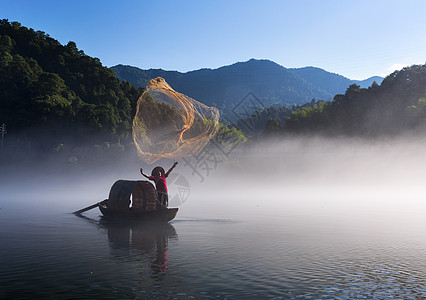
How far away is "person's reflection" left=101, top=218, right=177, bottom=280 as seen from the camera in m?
17.5

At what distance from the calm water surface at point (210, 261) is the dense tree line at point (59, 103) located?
219 ft

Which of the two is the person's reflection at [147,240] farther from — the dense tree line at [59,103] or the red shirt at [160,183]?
the dense tree line at [59,103]

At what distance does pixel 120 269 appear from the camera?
53.3 ft

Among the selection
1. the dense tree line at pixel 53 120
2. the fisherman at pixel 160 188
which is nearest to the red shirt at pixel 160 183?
the fisherman at pixel 160 188

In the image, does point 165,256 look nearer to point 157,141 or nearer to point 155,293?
point 155,293

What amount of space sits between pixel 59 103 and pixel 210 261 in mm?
87708

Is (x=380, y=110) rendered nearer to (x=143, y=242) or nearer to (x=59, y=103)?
(x=59, y=103)

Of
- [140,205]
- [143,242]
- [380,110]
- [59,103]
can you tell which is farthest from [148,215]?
[380,110]

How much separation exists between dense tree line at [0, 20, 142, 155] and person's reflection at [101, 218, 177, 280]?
69.0 m

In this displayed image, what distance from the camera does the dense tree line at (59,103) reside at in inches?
3784

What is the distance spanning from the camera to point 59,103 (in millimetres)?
97375

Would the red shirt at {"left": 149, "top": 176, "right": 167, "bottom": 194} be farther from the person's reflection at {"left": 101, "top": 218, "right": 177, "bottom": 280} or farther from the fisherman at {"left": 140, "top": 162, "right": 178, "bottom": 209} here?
the person's reflection at {"left": 101, "top": 218, "right": 177, "bottom": 280}

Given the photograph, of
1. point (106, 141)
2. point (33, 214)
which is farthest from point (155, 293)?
point (106, 141)

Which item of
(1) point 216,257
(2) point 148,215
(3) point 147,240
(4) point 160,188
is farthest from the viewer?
(4) point 160,188
